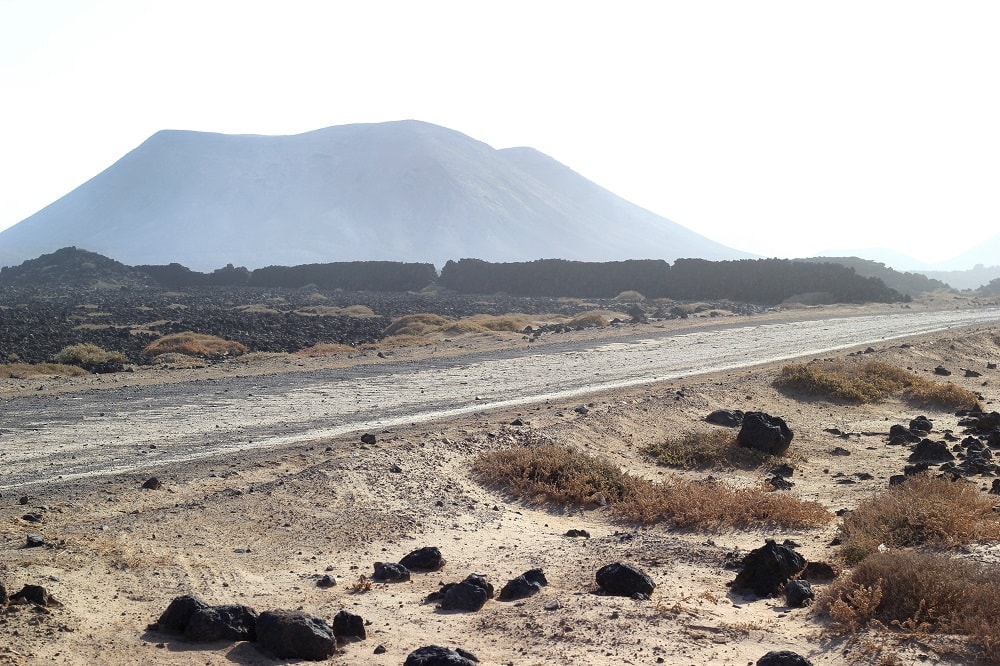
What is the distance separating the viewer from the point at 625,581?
6824mm

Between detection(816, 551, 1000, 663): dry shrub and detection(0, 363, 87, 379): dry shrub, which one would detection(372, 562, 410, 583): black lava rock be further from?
detection(0, 363, 87, 379): dry shrub

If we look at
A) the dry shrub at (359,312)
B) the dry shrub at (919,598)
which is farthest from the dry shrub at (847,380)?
the dry shrub at (359,312)

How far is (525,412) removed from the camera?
47.1ft

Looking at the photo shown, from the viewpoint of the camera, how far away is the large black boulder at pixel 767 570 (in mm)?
6949

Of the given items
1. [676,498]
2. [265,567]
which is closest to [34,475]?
[265,567]

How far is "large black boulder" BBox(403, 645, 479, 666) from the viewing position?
5250 millimetres

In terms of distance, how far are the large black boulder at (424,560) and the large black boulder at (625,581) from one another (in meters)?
1.48

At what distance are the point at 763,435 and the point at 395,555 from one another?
22.2 ft

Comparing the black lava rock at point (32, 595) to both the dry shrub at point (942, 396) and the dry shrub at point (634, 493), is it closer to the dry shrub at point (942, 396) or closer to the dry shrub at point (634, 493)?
the dry shrub at point (634, 493)

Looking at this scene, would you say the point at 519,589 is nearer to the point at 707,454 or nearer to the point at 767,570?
the point at 767,570

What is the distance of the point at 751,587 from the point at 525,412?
297 inches

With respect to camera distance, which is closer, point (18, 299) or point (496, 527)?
point (496, 527)

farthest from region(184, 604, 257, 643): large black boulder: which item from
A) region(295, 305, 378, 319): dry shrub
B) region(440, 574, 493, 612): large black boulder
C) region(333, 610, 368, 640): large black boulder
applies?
region(295, 305, 378, 319): dry shrub

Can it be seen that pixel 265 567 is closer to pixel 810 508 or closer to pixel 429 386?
pixel 810 508
